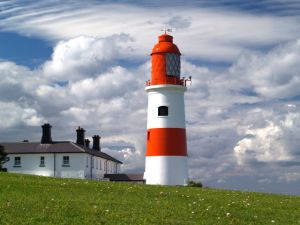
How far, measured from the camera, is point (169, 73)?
5159cm

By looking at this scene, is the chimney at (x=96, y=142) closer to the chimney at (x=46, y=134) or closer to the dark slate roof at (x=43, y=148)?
the dark slate roof at (x=43, y=148)

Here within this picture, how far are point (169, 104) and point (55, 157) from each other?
30.5 meters

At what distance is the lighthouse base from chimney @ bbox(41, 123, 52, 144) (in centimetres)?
3196

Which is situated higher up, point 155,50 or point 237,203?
point 155,50

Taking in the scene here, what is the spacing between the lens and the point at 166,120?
50156 mm

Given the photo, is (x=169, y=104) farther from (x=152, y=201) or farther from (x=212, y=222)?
(x=212, y=222)

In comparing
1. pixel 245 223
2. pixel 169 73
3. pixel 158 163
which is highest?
pixel 169 73

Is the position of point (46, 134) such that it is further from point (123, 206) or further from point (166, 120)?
point (123, 206)

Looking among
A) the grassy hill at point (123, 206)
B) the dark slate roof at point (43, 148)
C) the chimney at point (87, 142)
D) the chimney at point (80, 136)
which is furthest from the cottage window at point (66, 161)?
the grassy hill at point (123, 206)

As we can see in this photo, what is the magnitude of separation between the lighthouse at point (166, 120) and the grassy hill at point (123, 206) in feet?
68.9

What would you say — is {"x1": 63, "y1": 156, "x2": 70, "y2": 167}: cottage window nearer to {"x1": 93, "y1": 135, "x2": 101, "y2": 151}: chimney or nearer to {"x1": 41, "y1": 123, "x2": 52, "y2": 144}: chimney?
{"x1": 41, "y1": 123, "x2": 52, "y2": 144}: chimney

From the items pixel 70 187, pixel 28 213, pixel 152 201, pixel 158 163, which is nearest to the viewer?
pixel 28 213

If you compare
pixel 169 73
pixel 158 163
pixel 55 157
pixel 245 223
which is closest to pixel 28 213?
pixel 245 223

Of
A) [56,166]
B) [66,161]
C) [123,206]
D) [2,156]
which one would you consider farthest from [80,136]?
[123,206]
